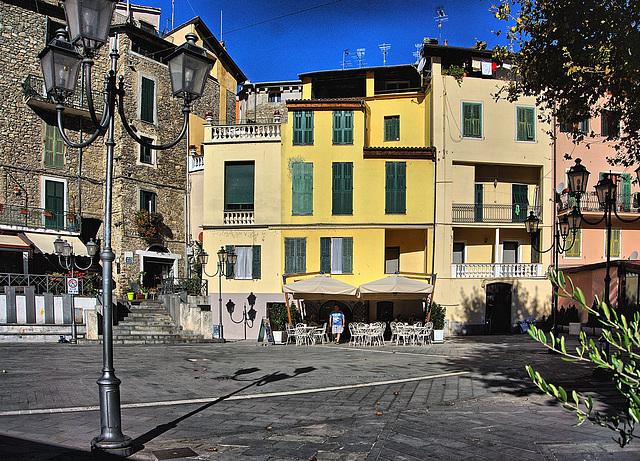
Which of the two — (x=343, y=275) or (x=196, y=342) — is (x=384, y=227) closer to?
(x=343, y=275)

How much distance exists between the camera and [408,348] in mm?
20016

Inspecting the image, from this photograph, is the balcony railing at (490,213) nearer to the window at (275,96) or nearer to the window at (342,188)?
the window at (342,188)

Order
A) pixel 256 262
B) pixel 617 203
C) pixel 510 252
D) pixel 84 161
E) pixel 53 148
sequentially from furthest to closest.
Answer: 1. pixel 84 161
2. pixel 53 148
3. pixel 617 203
4. pixel 510 252
5. pixel 256 262

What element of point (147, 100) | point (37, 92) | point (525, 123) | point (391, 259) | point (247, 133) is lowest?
point (391, 259)

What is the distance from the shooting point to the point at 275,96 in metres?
40.3

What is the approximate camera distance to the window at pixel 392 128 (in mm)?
27859

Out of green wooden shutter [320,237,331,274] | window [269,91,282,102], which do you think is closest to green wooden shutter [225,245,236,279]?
green wooden shutter [320,237,331,274]

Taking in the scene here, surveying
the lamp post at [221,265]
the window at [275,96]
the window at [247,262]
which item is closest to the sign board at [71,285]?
the lamp post at [221,265]

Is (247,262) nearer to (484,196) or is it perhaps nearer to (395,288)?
(395,288)

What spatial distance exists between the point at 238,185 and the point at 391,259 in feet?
27.9

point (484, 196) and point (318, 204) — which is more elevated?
point (484, 196)

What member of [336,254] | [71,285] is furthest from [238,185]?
[71,285]

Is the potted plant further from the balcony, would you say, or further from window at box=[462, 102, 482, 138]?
the balcony

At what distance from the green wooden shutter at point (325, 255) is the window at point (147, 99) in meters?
13.2
